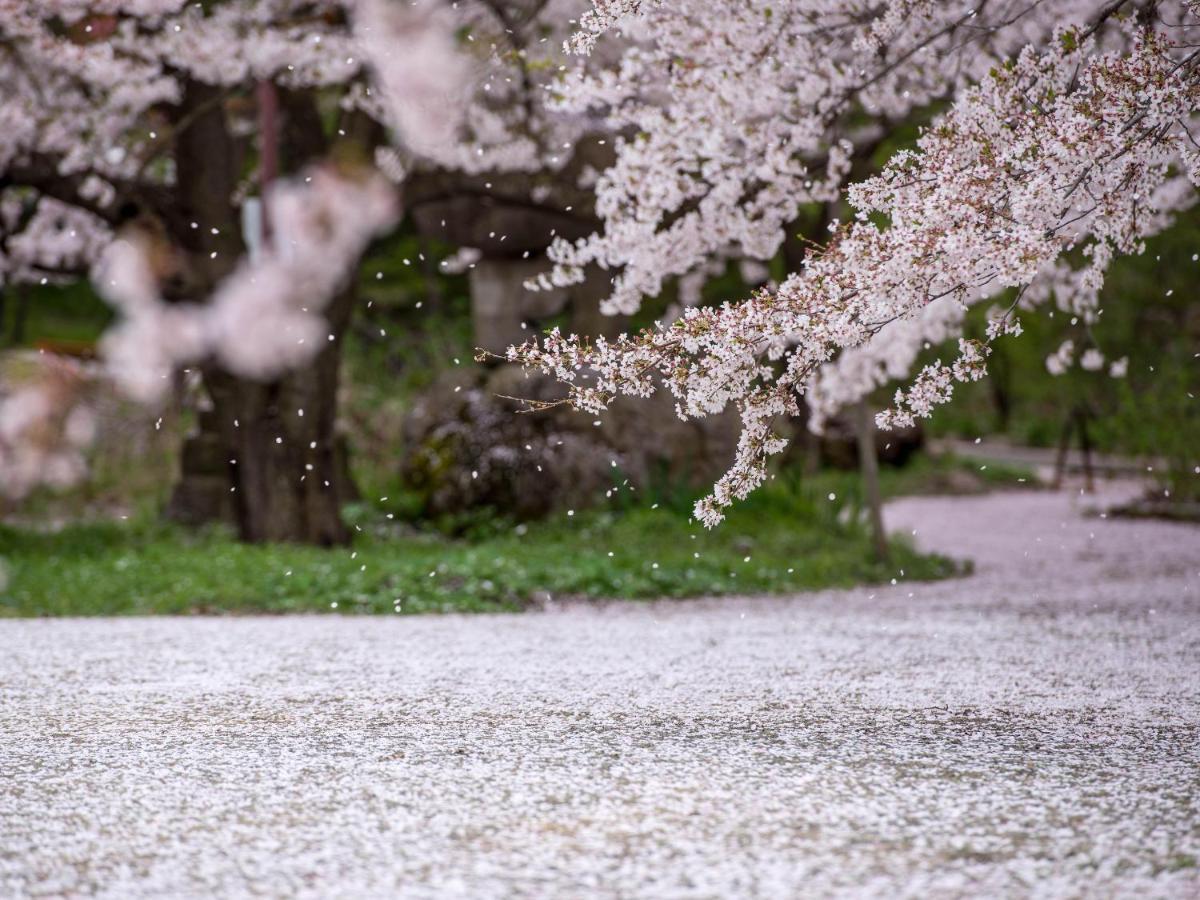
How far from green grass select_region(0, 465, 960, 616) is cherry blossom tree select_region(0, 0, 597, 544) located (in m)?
1.21

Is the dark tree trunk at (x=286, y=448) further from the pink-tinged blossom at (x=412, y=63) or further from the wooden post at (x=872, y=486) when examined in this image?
the wooden post at (x=872, y=486)

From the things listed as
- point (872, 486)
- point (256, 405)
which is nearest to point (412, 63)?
point (256, 405)

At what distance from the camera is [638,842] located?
3.36m

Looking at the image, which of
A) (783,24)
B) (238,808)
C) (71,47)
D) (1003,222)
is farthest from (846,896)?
(71,47)

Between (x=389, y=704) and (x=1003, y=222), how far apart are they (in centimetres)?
296

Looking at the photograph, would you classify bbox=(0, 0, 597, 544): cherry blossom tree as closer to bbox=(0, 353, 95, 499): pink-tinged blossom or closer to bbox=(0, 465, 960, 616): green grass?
bbox=(0, 465, 960, 616): green grass

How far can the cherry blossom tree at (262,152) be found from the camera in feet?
33.8

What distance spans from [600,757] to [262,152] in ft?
29.5

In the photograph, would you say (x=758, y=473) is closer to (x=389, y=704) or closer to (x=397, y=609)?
(x=389, y=704)

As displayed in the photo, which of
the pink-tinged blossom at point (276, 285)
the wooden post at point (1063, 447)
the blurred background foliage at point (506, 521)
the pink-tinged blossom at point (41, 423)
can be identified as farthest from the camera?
the wooden post at point (1063, 447)

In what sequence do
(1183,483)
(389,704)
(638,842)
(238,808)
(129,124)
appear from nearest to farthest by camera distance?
(638,842) < (238,808) < (389,704) < (129,124) < (1183,483)

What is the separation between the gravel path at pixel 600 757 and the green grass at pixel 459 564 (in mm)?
670

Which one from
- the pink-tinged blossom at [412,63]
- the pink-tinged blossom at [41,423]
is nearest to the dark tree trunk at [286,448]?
the pink-tinged blossom at [412,63]

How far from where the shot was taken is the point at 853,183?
16.2ft
